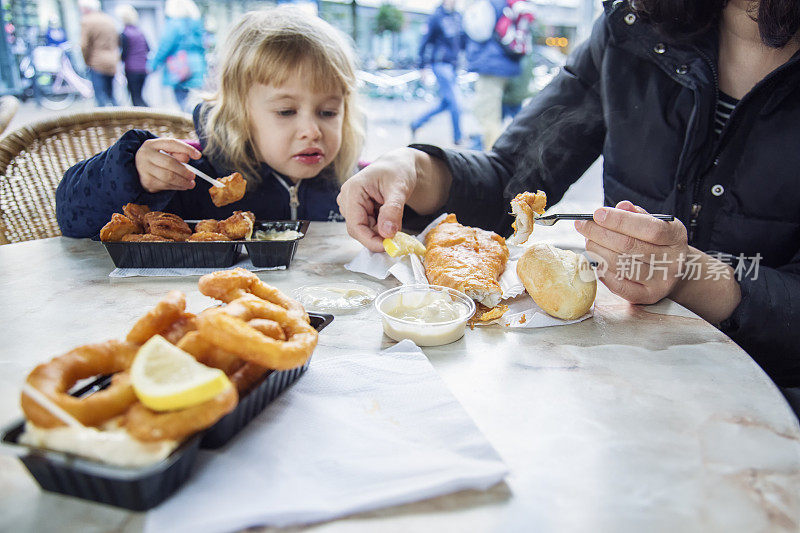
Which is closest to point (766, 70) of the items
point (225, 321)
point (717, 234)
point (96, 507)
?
point (717, 234)

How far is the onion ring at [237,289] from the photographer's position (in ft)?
3.94

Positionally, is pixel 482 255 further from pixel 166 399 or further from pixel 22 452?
pixel 22 452

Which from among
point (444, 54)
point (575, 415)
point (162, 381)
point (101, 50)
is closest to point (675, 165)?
point (575, 415)

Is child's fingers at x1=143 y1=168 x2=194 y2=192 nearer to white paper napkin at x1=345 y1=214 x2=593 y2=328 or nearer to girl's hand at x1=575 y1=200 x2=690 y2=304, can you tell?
white paper napkin at x1=345 y1=214 x2=593 y2=328

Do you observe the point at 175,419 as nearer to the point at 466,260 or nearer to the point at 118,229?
the point at 466,260

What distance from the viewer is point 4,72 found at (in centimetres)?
1359

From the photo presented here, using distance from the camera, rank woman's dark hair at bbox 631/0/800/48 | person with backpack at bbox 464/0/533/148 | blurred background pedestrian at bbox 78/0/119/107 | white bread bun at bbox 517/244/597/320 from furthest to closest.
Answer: blurred background pedestrian at bbox 78/0/119/107, person with backpack at bbox 464/0/533/148, woman's dark hair at bbox 631/0/800/48, white bread bun at bbox 517/244/597/320

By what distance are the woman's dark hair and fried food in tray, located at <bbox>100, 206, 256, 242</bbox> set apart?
6.04ft

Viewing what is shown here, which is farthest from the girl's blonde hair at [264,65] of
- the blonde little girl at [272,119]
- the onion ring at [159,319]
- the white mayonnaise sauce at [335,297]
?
the onion ring at [159,319]

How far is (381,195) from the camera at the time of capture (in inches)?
83.8

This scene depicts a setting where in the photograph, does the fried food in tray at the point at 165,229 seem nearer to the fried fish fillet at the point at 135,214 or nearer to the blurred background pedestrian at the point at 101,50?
the fried fish fillet at the point at 135,214

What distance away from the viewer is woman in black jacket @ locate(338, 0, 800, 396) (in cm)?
165

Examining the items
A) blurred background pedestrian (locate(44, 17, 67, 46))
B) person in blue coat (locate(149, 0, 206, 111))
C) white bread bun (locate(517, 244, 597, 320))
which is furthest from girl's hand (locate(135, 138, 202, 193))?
blurred background pedestrian (locate(44, 17, 67, 46))

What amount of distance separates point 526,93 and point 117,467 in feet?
28.2
